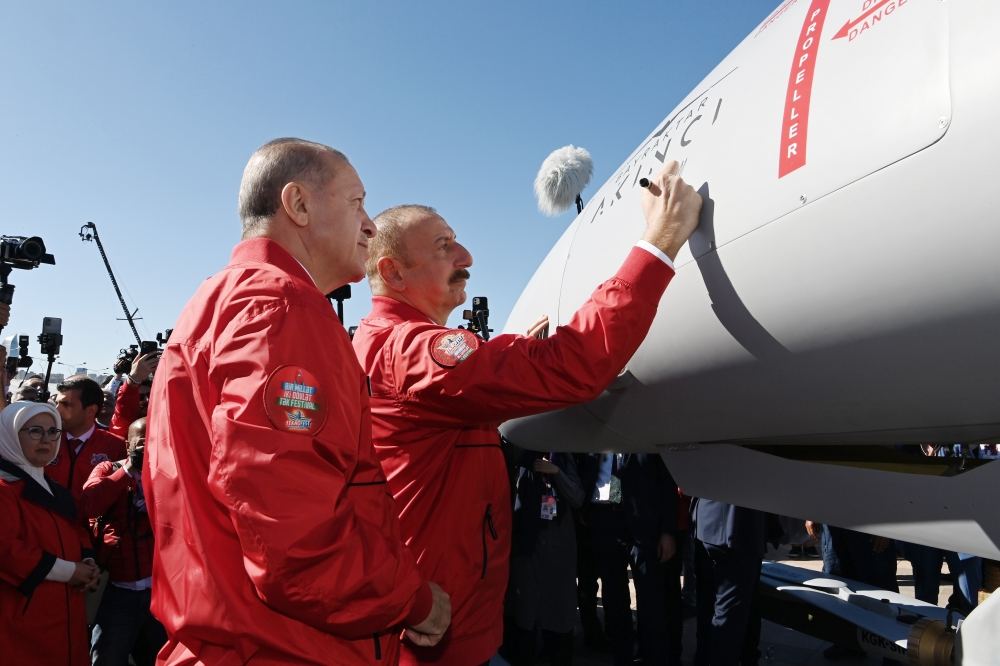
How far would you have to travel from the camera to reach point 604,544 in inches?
192

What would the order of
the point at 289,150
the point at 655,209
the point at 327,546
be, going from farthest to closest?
the point at 655,209, the point at 289,150, the point at 327,546

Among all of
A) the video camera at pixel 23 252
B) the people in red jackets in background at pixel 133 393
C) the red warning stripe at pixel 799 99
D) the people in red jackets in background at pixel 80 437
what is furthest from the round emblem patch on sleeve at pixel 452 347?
the video camera at pixel 23 252

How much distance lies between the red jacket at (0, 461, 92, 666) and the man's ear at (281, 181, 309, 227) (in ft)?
7.78

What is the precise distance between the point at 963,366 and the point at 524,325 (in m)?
1.69

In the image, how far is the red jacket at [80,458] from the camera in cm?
390

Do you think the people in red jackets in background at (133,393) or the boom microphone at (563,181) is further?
the people in red jackets in background at (133,393)

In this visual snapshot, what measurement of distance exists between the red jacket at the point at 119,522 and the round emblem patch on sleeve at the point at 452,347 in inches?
104


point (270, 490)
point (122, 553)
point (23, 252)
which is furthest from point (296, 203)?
point (23, 252)

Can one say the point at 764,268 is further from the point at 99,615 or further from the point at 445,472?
the point at 99,615

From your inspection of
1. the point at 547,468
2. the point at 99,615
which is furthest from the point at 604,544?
the point at 99,615

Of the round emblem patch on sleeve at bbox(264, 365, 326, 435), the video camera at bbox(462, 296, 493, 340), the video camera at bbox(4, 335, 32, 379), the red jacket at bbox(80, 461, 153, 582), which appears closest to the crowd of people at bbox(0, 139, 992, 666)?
the round emblem patch on sleeve at bbox(264, 365, 326, 435)

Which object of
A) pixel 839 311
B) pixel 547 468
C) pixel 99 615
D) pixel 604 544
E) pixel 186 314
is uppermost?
pixel 839 311

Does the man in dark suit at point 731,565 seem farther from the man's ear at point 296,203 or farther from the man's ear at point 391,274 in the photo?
the man's ear at point 296,203

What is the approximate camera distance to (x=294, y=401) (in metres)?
1.10
